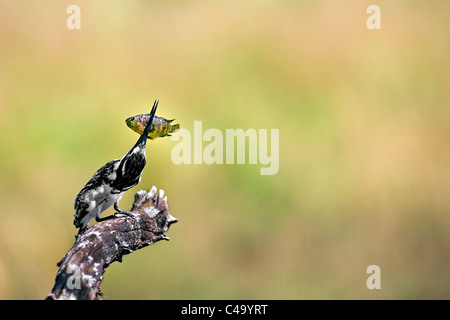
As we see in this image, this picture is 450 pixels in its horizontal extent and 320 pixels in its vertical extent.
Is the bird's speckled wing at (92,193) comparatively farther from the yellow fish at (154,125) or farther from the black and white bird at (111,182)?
the yellow fish at (154,125)

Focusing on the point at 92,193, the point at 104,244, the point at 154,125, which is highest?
the point at 154,125

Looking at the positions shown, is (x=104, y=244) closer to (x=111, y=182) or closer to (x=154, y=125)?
(x=111, y=182)

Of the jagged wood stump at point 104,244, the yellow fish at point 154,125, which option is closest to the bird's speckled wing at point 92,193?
the jagged wood stump at point 104,244

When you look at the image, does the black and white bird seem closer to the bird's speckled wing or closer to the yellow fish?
the bird's speckled wing

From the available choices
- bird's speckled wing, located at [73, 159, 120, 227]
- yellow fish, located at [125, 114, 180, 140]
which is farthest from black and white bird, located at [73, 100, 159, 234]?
yellow fish, located at [125, 114, 180, 140]

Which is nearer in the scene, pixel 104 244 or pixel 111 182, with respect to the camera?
pixel 104 244

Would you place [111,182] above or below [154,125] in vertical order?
below

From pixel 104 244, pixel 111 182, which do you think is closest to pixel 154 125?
pixel 111 182
